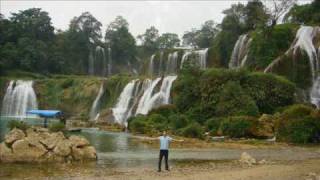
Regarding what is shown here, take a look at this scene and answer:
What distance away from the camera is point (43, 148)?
2778 cm

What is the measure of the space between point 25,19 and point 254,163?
283ft

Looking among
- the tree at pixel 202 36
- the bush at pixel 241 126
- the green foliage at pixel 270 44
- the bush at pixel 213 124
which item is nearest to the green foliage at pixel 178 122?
the bush at pixel 213 124

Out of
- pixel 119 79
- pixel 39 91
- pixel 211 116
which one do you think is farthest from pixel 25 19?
pixel 211 116

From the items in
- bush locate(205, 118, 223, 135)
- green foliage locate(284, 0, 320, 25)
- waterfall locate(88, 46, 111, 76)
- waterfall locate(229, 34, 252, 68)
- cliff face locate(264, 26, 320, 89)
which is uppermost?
green foliage locate(284, 0, 320, 25)

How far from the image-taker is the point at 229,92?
158ft

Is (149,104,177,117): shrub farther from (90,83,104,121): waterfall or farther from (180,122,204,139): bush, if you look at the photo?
(90,83,104,121): waterfall

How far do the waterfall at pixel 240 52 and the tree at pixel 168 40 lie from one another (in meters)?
60.4

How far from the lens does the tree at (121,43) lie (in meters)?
113

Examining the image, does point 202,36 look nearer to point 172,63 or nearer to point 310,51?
point 172,63

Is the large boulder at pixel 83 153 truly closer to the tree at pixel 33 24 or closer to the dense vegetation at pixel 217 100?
the dense vegetation at pixel 217 100

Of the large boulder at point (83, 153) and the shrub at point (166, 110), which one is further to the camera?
the shrub at point (166, 110)

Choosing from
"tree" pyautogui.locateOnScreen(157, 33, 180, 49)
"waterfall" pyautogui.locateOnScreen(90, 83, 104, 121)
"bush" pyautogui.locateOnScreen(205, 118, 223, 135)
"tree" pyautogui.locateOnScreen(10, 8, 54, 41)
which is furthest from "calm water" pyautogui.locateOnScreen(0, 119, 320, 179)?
"tree" pyautogui.locateOnScreen(157, 33, 180, 49)

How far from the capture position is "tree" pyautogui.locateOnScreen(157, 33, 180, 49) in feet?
411

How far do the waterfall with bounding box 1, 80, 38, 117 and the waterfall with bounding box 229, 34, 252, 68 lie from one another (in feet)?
99.3
